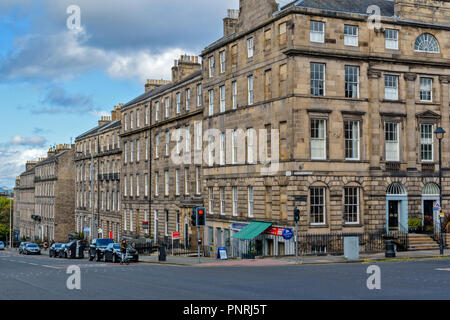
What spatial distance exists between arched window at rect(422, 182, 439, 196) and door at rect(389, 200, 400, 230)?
7.69 feet

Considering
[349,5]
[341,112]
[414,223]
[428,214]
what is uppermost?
[349,5]

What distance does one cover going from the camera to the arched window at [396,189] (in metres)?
41.5

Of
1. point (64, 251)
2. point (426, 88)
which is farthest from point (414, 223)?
point (64, 251)

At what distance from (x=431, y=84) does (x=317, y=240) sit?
46.7ft

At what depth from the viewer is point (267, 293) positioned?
1927 cm

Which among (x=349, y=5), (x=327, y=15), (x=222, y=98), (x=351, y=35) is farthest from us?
(x=222, y=98)

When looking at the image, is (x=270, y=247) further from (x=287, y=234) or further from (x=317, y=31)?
(x=317, y=31)

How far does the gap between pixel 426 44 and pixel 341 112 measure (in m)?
8.78

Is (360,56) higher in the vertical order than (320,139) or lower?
higher

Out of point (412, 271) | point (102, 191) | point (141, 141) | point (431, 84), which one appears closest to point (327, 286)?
point (412, 271)

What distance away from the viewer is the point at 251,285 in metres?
21.9

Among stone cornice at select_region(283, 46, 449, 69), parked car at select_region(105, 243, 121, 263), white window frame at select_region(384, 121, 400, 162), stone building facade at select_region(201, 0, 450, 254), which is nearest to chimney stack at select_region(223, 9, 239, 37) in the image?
stone building facade at select_region(201, 0, 450, 254)

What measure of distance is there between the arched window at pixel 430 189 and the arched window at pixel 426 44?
9.42m

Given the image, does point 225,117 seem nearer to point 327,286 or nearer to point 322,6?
point 322,6
